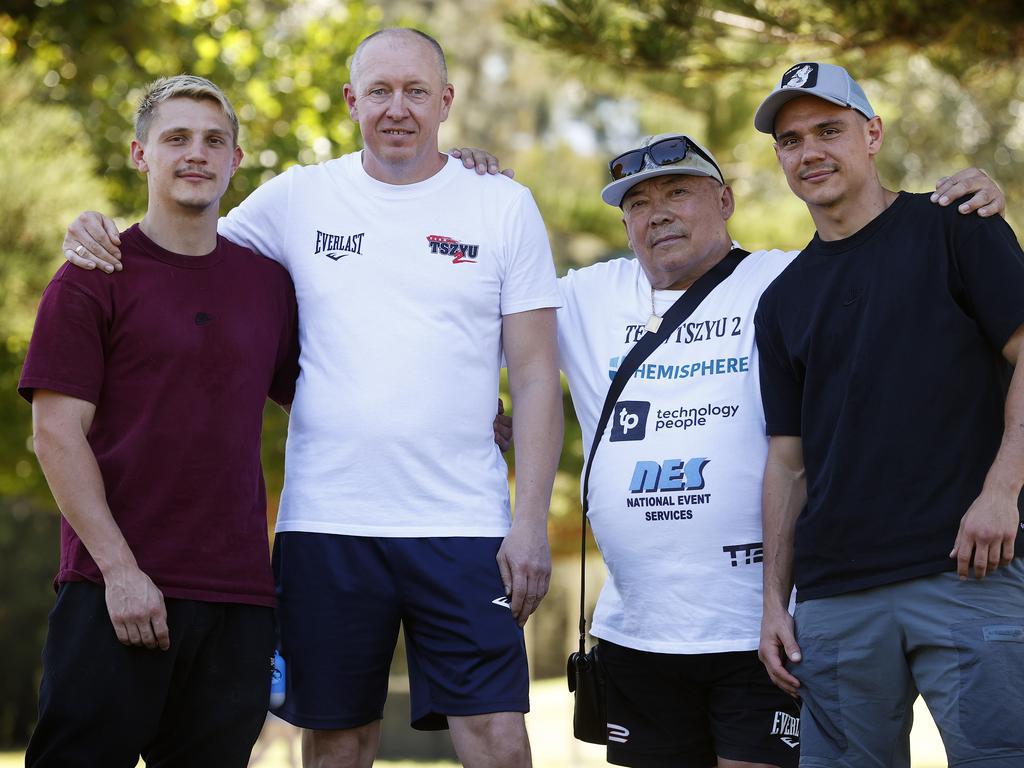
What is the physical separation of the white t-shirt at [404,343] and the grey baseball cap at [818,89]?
83cm

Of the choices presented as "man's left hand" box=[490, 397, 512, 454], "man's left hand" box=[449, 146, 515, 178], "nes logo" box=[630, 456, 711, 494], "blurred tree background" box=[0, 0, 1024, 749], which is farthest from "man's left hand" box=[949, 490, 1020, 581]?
"blurred tree background" box=[0, 0, 1024, 749]

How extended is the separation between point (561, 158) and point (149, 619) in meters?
22.5

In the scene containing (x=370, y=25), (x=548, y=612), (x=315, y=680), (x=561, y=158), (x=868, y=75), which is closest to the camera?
(x=315, y=680)

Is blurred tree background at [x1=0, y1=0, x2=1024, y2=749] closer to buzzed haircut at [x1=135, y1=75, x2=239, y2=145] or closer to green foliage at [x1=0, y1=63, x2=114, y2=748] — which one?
green foliage at [x1=0, y1=63, x2=114, y2=748]

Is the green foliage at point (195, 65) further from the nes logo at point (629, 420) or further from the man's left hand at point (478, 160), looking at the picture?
the nes logo at point (629, 420)

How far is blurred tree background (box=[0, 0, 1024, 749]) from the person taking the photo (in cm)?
629

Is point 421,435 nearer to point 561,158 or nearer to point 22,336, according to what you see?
point 22,336

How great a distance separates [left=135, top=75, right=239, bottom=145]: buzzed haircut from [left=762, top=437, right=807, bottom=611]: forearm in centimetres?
189

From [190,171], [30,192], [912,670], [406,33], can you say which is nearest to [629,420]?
[912,670]

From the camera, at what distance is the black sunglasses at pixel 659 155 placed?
165 inches

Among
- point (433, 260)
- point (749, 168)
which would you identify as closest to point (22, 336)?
point (433, 260)

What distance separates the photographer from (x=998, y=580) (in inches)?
126

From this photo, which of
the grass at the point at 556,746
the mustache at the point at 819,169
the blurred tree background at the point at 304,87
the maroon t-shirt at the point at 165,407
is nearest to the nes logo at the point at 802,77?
the mustache at the point at 819,169

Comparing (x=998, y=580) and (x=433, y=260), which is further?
(x=433, y=260)
